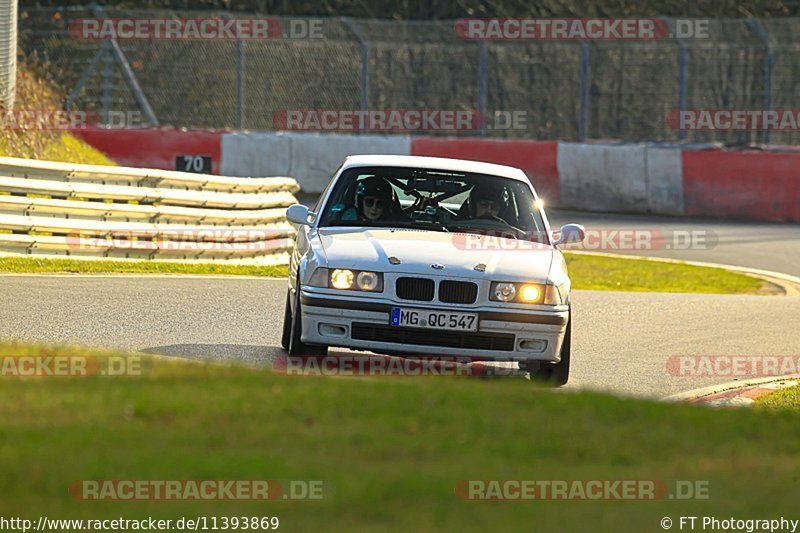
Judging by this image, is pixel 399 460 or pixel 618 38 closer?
pixel 399 460

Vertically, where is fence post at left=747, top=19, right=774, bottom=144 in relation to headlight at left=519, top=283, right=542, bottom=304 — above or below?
above

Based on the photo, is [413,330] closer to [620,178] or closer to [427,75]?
[620,178]

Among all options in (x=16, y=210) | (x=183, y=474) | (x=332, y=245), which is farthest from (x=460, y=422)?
(x=16, y=210)

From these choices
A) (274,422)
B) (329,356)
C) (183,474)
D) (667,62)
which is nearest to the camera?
(183,474)

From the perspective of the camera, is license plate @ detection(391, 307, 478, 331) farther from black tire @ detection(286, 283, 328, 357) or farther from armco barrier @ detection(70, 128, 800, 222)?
armco barrier @ detection(70, 128, 800, 222)

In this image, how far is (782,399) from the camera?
1066 cm

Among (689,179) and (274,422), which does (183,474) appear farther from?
(689,179)

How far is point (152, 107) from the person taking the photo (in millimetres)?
32094

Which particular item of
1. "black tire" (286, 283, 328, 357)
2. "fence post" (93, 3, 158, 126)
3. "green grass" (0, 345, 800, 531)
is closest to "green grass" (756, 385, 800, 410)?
"green grass" (0, 345, 800, 531)

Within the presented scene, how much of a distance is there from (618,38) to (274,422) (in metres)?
29.3

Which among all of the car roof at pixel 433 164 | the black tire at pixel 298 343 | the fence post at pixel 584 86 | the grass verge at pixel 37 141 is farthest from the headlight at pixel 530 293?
the fence post at pixel 584 86

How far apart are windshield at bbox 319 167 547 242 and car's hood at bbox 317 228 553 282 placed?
0.63 feet

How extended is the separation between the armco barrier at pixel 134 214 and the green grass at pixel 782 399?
783 centimetres

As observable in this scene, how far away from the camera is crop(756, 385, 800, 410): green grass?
10.3 meters
